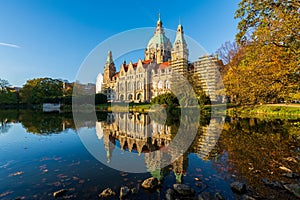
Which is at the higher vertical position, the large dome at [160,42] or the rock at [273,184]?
the large dome at [160,42]

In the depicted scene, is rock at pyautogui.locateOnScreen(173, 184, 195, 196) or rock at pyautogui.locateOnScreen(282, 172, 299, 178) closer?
rock at pyautogui.locateOnScreen(173, 184, 195, 196)

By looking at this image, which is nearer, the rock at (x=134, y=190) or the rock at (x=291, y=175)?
the rock at (x=134, y=190)

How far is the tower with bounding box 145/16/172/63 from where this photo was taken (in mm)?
67875

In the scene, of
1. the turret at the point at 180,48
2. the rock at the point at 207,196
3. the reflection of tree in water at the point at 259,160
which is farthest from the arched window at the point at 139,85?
the rock at the point at 207,196

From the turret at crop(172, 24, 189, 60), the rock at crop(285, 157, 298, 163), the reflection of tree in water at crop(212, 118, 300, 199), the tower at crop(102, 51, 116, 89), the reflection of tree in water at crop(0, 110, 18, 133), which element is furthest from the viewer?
the tower at crop(102, 51, 116, 89)

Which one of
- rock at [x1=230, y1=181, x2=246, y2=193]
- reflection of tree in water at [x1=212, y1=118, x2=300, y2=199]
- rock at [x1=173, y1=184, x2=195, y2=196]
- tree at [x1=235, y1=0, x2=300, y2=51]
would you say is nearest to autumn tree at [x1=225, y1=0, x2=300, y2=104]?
tree at [x1=235, y1=0, x2=300, y2=51]

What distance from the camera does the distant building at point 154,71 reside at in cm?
3989

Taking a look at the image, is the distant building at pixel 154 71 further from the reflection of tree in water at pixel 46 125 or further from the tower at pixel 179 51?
the reflection of tree in water at pixel 46 125

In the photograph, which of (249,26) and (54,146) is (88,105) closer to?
(54,146)

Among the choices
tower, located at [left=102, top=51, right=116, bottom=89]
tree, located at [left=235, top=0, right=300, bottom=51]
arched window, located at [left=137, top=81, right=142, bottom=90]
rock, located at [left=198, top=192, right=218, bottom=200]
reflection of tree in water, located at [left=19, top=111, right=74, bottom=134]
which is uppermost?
tower, located at [left=102, top=51, right=116, bottom=89]

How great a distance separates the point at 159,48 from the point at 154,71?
16087 millimetres

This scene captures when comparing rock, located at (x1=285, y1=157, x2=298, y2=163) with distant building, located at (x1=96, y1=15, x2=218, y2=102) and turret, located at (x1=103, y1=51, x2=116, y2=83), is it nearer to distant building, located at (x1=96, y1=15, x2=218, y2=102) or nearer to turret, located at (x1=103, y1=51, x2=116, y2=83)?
distant building, located at (x1=96, y1=15, x2=218, y2=102)

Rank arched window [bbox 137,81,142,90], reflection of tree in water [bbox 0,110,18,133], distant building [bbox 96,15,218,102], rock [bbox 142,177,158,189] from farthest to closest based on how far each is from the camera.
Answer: arched window [bbox 137,81,142,90] → distant building [bbox 96,15,218,102] → reflection of tree in water [bbox 0,110,18,133] → rock [bbox 142,177,158,189]

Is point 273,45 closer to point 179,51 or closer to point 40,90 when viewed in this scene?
point 179,51
